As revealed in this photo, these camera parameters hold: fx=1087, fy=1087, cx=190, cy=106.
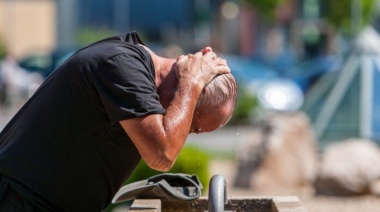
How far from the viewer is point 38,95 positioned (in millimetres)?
3725

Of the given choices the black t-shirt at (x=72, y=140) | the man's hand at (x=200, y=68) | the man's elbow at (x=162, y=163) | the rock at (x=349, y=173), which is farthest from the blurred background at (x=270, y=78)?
the man's elbow at (x=162, y=163)

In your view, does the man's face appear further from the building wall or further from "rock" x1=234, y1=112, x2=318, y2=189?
the building wall

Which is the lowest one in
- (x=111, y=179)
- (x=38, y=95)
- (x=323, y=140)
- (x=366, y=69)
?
(x=323, y=140)

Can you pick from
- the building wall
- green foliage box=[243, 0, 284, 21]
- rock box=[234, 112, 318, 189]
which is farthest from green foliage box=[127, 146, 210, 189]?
the building wall

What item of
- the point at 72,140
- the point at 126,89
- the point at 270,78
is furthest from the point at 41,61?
the point at 126,89

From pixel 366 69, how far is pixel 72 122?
40.5ft

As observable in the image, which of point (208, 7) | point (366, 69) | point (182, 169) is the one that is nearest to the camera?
point (182, 169)

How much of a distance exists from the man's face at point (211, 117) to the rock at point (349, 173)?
779 centimetres

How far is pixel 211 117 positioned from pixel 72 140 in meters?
0.47

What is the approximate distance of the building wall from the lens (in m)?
56.6

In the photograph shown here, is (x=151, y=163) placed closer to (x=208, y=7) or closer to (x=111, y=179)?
(x=111, y=179)

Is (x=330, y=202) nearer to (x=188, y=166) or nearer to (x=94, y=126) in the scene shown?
(x=188, y=166)

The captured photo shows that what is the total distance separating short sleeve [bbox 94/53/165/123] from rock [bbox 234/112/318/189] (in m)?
9.22

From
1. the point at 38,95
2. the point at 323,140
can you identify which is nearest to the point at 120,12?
the point at 323,140
